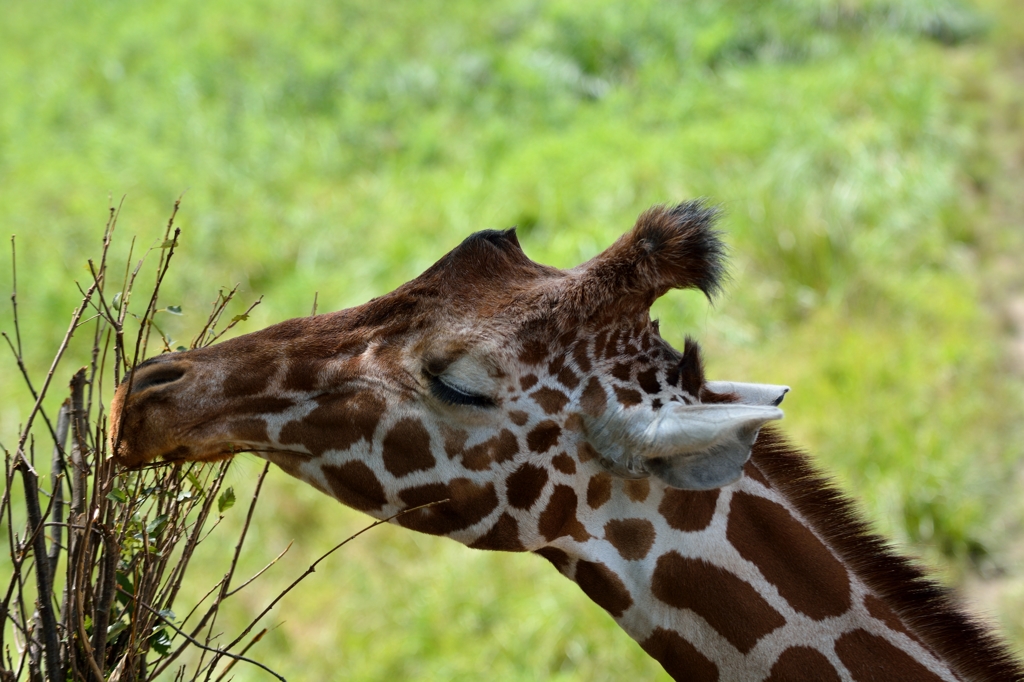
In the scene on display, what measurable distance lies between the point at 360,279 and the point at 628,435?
6502 mm

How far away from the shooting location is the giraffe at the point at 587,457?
7.87 ft

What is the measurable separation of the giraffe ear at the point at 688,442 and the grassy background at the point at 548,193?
330 centimetres

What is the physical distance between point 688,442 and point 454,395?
64 centimetres

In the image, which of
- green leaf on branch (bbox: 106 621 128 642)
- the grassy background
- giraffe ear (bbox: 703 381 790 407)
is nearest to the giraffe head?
giraffe ear (bbox: 703 381 790 407)

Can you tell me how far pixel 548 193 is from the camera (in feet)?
29.2

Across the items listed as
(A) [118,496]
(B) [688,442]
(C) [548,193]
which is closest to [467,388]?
(B) [688,442]

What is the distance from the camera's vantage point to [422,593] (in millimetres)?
5969

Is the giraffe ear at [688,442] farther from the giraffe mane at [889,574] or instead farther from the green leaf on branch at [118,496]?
the green leaf on branch at [118,496]

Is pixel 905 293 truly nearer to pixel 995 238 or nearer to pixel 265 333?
pixel 995 238

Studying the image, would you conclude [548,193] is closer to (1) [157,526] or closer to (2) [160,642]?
(1) [157,526]

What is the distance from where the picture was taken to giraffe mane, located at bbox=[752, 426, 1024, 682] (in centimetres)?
241

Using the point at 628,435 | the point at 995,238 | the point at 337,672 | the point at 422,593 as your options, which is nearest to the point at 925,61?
the point at 995,238

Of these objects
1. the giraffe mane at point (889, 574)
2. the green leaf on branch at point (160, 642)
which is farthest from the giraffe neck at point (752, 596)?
the green leaf on branch at point (160, 642)

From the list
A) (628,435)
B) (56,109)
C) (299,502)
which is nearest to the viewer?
(628,435)
